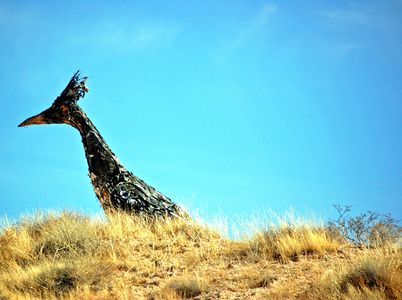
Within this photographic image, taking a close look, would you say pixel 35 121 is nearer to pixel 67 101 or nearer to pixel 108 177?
pixel 67 101

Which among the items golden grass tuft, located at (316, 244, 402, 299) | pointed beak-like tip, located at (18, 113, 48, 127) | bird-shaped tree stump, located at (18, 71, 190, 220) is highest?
pointed beak-like tip, located at (18, 113, 48, 127)

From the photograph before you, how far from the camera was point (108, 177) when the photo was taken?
10.4 metres

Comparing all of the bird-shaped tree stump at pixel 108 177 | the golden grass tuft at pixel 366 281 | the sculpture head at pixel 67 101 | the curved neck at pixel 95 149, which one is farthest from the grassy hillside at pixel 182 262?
the sculpture head at pixel 67 101

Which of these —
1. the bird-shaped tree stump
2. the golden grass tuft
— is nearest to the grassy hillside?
the golden grass tuft

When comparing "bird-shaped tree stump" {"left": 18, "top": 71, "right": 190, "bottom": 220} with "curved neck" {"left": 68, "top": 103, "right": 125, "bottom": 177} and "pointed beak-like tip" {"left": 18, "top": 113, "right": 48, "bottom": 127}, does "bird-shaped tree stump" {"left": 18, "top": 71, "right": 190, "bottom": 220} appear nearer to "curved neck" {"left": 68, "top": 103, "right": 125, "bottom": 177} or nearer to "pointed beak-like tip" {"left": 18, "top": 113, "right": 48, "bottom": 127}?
"curved neck" {"left": 68, "top": 103, "right": 125, "bottom": 177}

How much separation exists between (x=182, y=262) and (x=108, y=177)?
3.52m

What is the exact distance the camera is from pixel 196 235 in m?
9.48

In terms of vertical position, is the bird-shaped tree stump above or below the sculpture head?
below

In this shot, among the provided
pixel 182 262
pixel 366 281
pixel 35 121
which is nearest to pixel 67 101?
pixel 35 121

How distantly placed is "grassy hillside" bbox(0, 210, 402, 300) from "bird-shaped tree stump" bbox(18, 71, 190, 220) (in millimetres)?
458

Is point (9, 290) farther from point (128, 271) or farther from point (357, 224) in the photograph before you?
point (357, 224)

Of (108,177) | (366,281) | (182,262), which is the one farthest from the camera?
(108,177)

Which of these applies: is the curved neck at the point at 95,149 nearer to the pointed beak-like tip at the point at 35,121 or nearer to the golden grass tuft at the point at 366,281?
the pointed beak-like tip at the point at 35,121

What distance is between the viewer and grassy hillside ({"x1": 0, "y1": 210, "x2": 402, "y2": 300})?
629cm
